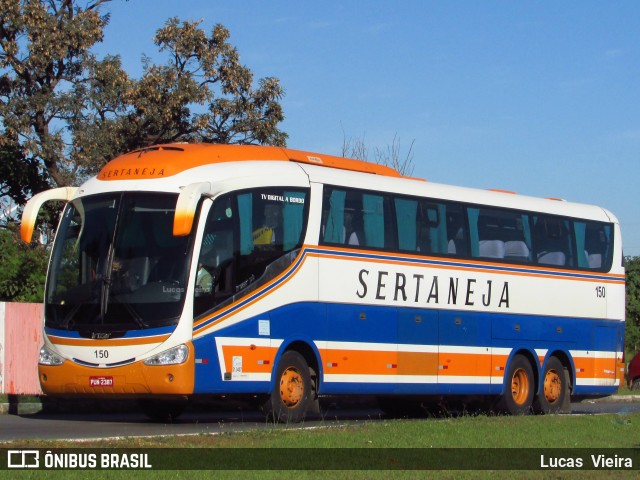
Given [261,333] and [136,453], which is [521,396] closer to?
[261,333]

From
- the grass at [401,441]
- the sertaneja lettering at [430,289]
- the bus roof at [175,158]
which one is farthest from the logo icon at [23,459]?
the sertaneja lettering at [430,289]

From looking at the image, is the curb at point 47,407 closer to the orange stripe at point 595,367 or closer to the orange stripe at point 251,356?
the orange stripe at point 251,356

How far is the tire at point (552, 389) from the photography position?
22781mm

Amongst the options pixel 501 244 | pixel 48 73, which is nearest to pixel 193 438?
pixel 501 244

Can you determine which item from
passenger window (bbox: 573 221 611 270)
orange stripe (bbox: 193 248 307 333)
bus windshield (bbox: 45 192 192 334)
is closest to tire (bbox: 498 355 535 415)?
passenger window (bbox: 573 221 611 270)

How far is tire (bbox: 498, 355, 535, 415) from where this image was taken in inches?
873

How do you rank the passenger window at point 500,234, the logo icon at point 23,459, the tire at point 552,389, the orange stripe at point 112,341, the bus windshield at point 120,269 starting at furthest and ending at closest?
1. the tire at point 552,389
2. the passenger window at point 500,234
3. the bus windshield at point 120,269
4. the orange stripe at point 112,341
5. the logo icon at point 23,459

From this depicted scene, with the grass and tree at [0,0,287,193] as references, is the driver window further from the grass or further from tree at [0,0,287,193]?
tree at [0,0,287,193]

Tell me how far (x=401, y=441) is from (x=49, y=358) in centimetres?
560

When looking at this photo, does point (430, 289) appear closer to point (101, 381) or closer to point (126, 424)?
point (126, 424)

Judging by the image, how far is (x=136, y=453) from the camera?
37.9 ft

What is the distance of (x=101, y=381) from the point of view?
53.4 feet

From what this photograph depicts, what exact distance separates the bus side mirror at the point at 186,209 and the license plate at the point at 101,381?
2.12 meters

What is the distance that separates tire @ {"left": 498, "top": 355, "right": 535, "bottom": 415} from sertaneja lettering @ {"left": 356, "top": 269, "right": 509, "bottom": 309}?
1178 mm
